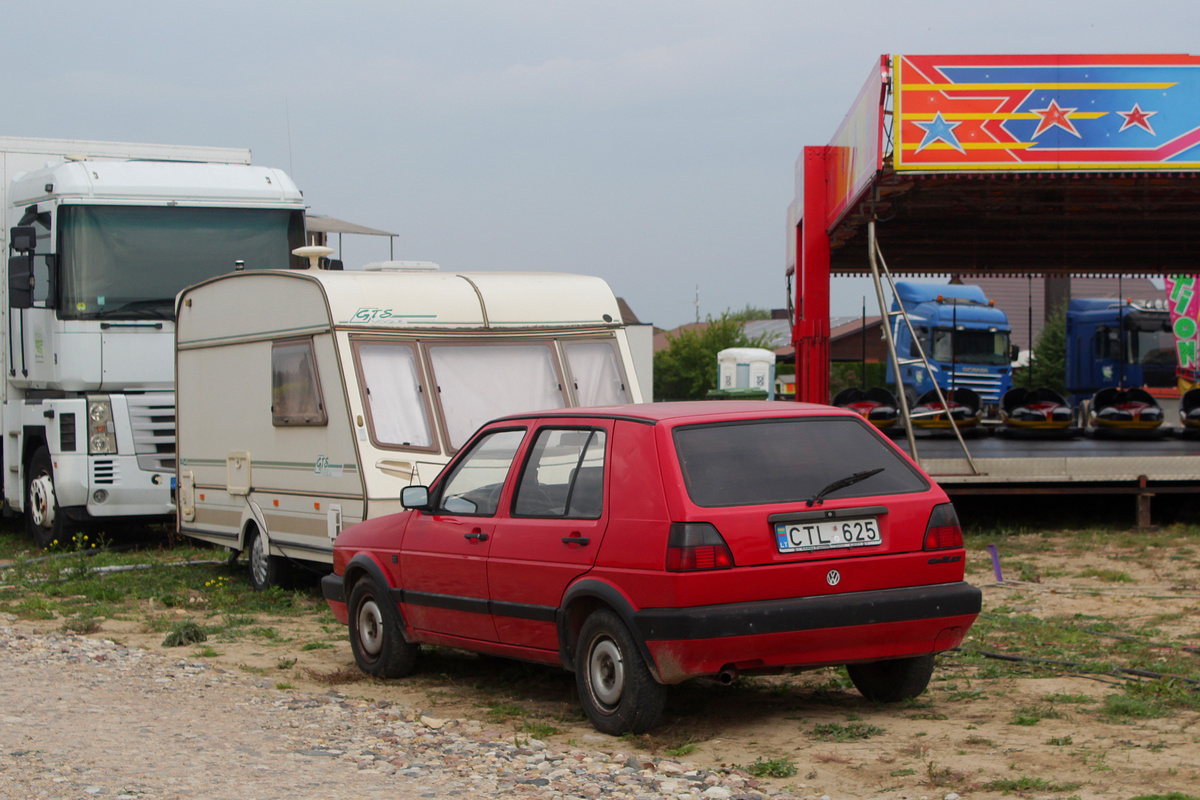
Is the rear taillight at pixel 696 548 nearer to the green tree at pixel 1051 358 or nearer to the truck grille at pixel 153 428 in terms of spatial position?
the truck grille at pixel 153 428

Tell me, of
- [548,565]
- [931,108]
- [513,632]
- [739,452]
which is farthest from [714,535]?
[931,108]

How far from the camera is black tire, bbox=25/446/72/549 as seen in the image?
13.8m

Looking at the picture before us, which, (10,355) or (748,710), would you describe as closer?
(748,710)

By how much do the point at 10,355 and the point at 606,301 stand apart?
23.7 feet

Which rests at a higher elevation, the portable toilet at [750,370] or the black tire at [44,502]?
the portable toilet at [750,370]

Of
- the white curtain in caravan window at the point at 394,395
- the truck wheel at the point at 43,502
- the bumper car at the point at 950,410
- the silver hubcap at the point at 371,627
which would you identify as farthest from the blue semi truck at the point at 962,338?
the silver hubcap at the point at 371,627

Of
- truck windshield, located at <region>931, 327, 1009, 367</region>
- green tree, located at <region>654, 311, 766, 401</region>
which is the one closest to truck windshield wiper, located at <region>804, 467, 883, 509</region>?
truck windshield, located at <region>931, 327, 1009, 367</region>

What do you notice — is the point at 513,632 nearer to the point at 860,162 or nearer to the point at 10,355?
the point at 860,162

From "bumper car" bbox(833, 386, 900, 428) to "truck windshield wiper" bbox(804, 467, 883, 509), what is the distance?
13219 mm

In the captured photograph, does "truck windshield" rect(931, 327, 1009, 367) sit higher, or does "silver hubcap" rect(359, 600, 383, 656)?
"truck windshield" rect(931, 327, 1009, 367)

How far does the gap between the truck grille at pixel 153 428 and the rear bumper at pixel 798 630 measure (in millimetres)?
8798

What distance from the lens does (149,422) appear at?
524 inches

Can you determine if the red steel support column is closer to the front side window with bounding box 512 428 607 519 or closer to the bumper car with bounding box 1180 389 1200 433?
the bumper car with bounding box 1180 389 1200 433

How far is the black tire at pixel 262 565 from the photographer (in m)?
11.2
